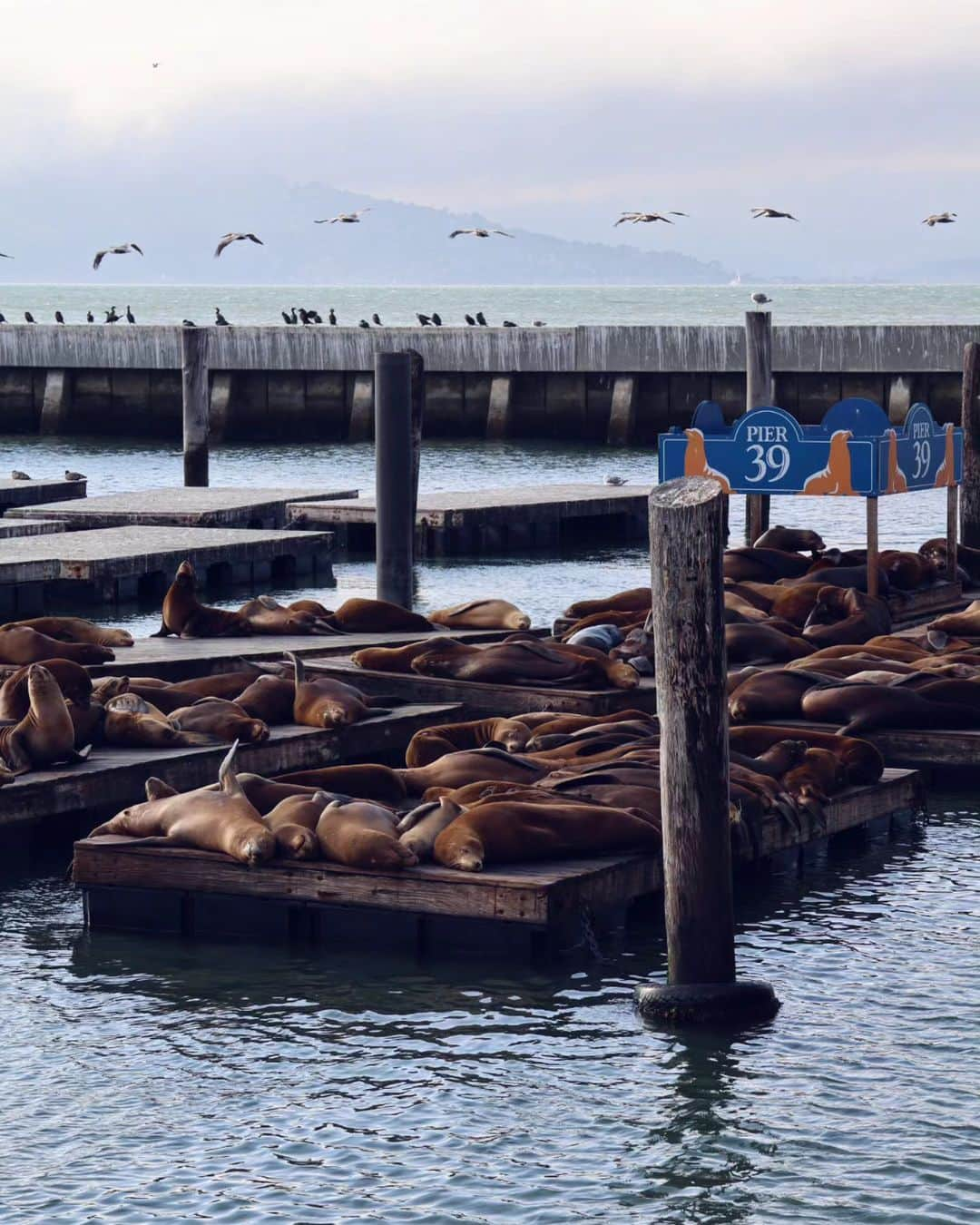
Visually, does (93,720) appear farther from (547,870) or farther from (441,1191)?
(441,1191)

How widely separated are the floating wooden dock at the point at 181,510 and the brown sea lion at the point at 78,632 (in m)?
9.99

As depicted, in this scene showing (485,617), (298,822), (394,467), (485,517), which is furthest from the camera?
(485,517)

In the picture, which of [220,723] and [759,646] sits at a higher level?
[759,646]

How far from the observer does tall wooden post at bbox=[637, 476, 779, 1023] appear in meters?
7.43

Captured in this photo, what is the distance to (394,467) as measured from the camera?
1723 centimetres

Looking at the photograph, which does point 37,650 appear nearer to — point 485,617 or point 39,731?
point 39,731

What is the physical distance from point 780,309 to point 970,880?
447ft

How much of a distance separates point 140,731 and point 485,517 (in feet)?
47.3

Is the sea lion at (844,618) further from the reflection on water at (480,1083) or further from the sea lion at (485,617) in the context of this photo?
the reflection on water at (480,1083)

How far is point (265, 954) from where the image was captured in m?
8.55

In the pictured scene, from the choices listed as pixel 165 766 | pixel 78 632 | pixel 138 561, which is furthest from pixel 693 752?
pixel 138 561

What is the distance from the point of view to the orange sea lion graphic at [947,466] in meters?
17.2

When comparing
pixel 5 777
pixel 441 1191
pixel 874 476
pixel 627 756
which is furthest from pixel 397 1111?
pixel 874 476

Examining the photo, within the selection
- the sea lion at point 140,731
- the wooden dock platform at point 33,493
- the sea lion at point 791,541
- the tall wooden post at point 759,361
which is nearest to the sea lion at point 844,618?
the sea lion at point 791,541
